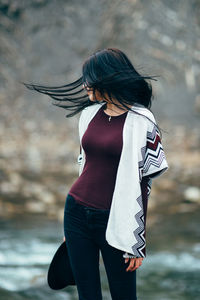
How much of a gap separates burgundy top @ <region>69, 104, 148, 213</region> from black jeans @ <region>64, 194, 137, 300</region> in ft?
0.15

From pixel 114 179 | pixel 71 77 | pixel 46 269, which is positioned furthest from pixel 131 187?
pixel 71 77

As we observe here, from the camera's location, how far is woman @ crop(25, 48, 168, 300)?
2.03m

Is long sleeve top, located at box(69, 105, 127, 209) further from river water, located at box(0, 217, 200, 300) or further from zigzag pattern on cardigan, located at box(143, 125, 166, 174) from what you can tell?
river water, located at box(0, 217, 200, 300)

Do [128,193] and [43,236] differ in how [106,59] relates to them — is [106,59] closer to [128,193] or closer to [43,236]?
[128,193]

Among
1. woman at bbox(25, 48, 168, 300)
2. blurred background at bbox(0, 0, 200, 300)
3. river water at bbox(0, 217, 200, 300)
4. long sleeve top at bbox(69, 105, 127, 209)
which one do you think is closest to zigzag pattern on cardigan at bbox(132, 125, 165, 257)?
woman at bbox(25, 48, 168, 300)

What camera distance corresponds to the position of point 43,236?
5.12 metres

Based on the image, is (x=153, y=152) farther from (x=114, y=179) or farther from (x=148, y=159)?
(x=114, y=179)

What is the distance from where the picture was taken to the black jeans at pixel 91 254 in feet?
6.81

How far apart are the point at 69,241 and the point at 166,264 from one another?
7.60ft

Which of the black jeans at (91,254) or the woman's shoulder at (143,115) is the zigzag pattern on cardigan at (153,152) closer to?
the woman's shoulder at (143,115)

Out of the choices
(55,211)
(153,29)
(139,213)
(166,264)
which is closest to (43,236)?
(55,211)

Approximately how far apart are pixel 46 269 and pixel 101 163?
237cm

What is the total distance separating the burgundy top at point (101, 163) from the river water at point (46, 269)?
170 cm

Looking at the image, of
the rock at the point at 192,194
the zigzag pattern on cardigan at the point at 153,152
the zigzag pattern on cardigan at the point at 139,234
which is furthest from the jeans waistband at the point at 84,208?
the rock at the point at 192,194
